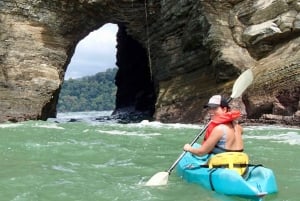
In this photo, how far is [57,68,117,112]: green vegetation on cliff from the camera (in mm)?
113356

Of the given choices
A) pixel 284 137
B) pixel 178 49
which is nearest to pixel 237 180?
pixel 284 137

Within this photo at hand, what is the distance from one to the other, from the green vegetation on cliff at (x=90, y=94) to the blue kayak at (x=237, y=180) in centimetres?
10076

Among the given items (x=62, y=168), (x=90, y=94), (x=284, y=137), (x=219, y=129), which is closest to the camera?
(x=219, y=129)

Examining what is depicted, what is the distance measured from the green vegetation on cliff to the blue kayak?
101 meters

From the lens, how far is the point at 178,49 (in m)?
22.5

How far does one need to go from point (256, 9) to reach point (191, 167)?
45.2ft

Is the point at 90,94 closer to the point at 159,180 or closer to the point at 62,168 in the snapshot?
the point at 62,168

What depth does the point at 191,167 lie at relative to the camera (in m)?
7.03

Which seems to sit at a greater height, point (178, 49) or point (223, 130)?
point (178, 49)

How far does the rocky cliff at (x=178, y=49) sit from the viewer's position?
1777 cm

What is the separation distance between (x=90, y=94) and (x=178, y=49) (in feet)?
336

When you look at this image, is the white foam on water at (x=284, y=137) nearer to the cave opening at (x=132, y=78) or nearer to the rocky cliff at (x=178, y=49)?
the rocky cliff at (x=178, y=49)

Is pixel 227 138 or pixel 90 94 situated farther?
pixel 90 94

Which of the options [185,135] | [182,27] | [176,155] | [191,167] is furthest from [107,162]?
[182,27]
